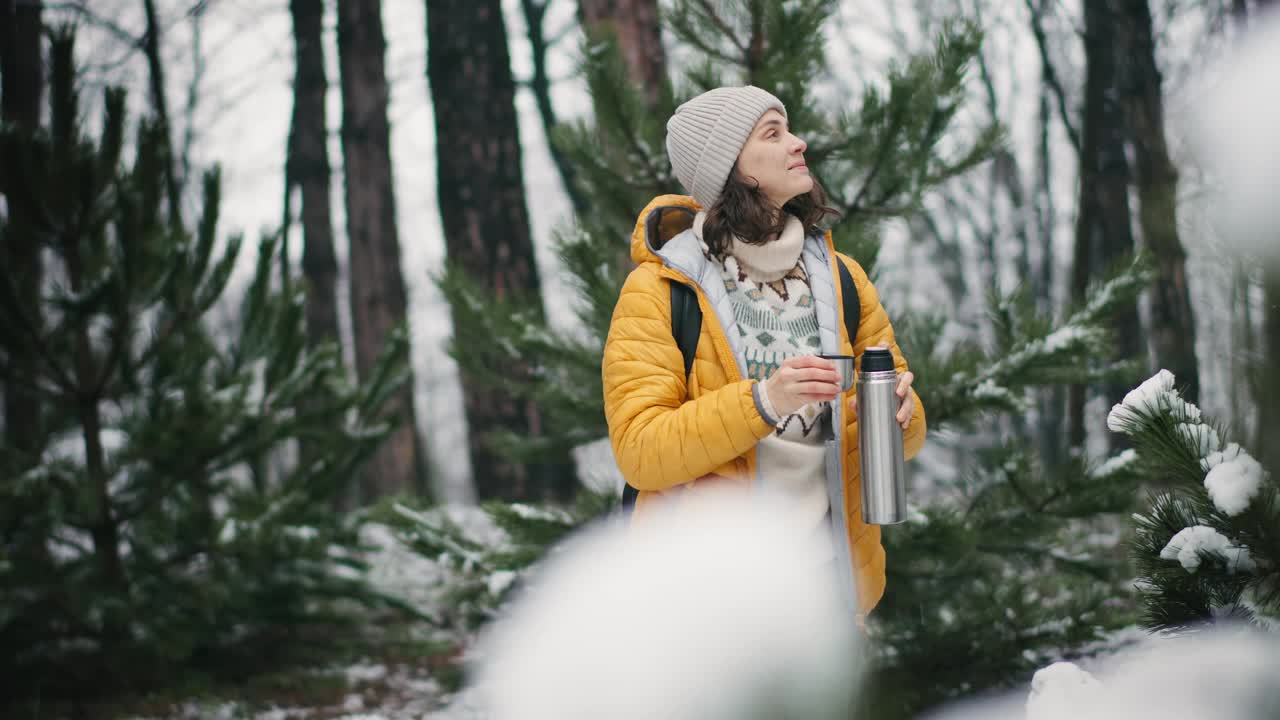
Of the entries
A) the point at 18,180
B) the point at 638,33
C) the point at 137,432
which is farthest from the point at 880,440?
the point at 18,180

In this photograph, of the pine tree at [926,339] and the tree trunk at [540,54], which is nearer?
the pine tree at [926,339]

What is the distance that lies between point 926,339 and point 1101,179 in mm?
4965

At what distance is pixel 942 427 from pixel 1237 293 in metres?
2.11

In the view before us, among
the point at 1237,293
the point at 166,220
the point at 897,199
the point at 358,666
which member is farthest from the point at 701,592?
the point at 166,220

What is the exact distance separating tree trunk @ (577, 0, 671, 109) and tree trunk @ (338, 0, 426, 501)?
4.79m

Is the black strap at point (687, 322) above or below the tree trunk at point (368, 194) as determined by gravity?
below

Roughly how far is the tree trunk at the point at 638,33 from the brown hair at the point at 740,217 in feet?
6.91

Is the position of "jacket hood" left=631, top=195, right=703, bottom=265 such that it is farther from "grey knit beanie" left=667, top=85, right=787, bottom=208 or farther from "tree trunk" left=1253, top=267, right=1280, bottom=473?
"tree trunk" left=1253, top=267, right=1280, bottom=473

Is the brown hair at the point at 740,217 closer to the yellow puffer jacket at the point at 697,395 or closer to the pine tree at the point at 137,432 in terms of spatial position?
the yellow puffer jacket at the point at 697,395

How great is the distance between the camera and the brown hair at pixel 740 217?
198 centimetres

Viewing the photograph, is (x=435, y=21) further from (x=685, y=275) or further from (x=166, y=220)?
(x=685, y=275)

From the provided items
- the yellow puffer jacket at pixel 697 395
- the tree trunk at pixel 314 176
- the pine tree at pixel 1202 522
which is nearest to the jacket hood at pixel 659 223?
the yellow puffer jacket at pixel 697 395

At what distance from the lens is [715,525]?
196 cm

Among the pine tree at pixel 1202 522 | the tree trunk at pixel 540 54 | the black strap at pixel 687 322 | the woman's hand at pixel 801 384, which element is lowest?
the pine tree at pixel 1202 522
